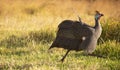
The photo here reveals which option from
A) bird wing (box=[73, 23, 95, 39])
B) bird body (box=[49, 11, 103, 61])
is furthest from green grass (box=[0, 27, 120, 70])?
bird wing (box=[73, 23, 95, 39])

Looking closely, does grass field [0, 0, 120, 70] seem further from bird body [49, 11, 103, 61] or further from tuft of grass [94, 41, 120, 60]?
bird body [49, 11, 103, 61]

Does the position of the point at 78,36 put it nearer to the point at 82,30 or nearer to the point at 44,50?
the point at 82,30

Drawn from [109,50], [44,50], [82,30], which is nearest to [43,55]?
[44,50]

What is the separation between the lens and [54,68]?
9188 mm

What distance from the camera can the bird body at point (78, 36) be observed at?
933cm

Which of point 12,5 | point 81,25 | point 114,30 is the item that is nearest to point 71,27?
point 81,25

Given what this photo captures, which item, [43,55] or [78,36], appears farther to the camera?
[43,55]

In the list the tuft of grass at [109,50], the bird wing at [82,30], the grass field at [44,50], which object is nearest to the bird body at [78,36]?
the bird wing at [82,30]

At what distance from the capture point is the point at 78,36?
945 centimetres

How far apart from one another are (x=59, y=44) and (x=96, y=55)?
1.32 metres

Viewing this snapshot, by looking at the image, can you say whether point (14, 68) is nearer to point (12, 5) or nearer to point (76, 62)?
point (76, 62)

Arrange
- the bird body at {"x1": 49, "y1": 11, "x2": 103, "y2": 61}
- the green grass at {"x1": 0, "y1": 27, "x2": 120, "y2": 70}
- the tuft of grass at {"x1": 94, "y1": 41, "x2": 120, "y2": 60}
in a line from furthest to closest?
the tuft of grass at {"x1": 94, "y1": 41, "x2": 120, "y2": 60}
the green grass at {"x1": 0, "y1": 27, "x2": 120, "y2": 70}
the bird body at {"x1": 49, "y1": 11, "x2": 103, "y2": 61}

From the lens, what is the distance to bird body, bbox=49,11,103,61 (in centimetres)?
933

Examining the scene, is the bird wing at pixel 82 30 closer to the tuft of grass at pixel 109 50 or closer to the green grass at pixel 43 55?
the green grass at pixel 43 55
